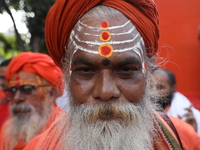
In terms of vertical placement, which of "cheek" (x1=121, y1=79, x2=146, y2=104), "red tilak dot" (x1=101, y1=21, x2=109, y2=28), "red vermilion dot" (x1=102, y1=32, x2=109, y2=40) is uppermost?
"red tilak dot" (x1=101, y1=21, x2=109, y2=28)

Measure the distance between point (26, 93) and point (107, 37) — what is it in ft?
7.19

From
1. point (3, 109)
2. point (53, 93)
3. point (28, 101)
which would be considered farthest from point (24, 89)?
point (3, 109)

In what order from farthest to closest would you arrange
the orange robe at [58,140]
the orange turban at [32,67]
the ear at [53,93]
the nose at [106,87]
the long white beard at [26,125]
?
the ear at [53,93] → the orange turban at [32,67] → the long white beard at [26,125] → the orange robe at [58,140] → the nose at [106,87]

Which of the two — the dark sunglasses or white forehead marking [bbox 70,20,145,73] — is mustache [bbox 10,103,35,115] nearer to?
the dark sunglasses

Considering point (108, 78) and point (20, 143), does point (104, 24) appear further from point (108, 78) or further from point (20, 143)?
point (20, 143)

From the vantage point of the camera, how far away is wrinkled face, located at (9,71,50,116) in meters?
3.55

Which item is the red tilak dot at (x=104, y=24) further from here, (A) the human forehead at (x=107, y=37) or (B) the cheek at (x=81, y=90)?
(B) the cheek at (x=81, y=90)

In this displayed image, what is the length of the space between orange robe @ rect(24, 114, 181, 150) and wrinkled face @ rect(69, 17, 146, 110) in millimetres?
402

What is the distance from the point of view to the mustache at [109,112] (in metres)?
1.67

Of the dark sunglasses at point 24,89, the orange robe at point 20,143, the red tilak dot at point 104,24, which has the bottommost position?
the orange robe at point 20,143

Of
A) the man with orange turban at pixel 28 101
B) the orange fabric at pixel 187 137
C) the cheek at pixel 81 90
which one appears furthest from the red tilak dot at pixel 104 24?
the man with orange turban at pixel 28 101

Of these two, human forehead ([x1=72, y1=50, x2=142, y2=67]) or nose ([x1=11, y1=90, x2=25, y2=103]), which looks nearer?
human forehead ([x1=72, y1=50, x2=142, y2=67])

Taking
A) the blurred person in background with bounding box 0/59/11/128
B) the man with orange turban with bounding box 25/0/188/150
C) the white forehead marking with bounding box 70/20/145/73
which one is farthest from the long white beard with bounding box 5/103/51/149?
the white forehead marking with bounding box 70/20/145/73

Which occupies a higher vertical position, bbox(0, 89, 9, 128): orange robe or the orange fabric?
the orange fabric
